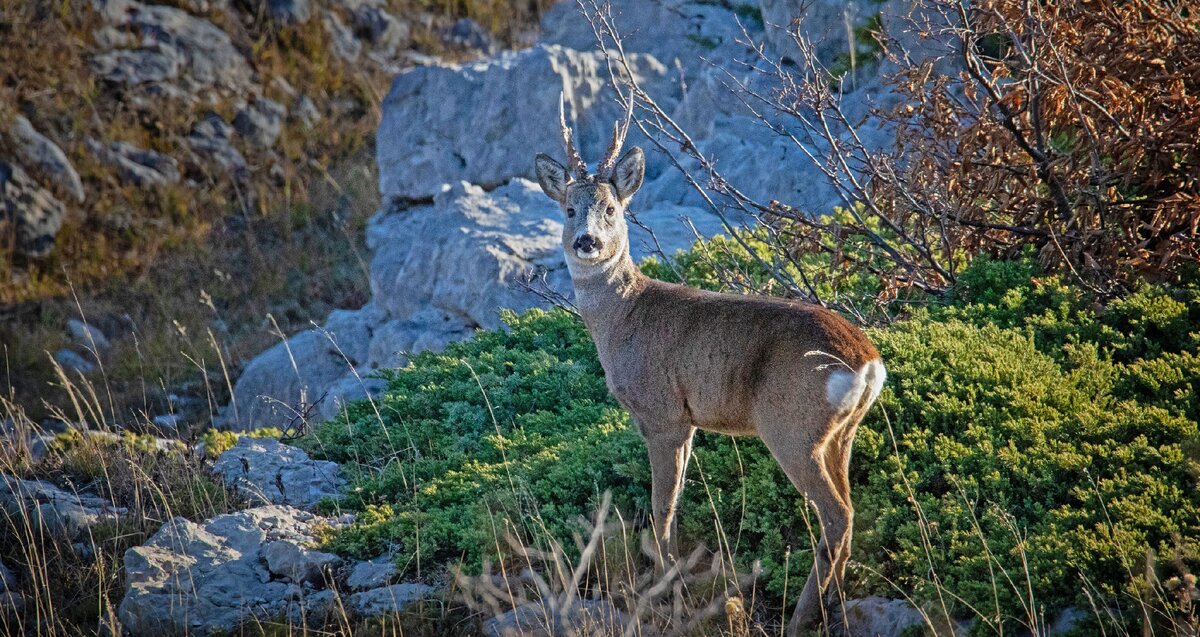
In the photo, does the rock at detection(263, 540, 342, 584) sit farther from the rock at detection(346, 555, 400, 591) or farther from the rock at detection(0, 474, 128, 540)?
the rock at detection(0, 474, 128, 540)

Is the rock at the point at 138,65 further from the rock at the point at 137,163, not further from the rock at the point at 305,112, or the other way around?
the rock at the point at 305,112

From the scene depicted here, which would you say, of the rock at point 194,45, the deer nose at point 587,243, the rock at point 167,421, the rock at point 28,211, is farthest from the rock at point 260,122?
the deer nose at point 587,243

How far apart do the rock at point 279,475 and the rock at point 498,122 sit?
19.5ft

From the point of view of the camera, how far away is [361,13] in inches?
803

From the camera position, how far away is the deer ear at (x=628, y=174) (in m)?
6.82

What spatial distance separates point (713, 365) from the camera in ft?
19.1

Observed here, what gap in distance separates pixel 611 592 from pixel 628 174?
104 inches

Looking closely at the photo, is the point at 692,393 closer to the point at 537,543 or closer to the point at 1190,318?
the point at 537,543

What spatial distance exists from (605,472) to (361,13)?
1573cm

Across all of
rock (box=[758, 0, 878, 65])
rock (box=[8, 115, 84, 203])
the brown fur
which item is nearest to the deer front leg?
the brown fur

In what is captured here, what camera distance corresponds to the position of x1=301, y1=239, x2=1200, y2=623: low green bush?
5355 mm

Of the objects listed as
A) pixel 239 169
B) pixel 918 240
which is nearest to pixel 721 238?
pixel 918 240

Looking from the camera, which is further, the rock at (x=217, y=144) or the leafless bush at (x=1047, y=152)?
A: the rock at (x=217, y=144)

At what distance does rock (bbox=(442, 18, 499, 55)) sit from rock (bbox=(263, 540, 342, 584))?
15.5 m
